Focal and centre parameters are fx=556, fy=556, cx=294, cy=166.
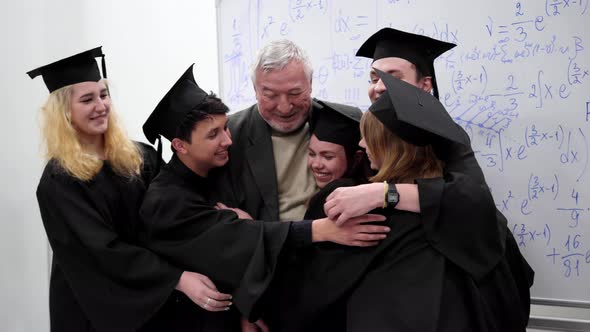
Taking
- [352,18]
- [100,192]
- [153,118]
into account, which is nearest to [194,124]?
[153,118]

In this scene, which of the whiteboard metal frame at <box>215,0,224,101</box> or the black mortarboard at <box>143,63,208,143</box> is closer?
the black mortarboard at <box>143,63,208,143</box>

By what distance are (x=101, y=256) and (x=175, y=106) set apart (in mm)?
710

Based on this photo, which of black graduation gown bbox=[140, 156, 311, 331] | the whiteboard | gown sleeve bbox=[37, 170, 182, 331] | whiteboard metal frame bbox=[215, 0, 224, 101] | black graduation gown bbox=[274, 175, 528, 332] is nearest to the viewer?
black graduation gown bbox=[274, 175, 528, 332]

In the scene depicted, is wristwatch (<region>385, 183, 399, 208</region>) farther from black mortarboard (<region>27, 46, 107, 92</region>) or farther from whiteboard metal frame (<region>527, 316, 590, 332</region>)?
black mortarboard (<region>27, 46, 107, 92</region>)

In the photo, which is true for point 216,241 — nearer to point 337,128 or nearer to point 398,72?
point 337,128

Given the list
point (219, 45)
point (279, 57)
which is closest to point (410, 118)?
point (279, 57)

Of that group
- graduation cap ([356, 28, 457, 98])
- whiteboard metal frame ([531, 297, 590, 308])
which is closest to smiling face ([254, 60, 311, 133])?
graduation cap ([356, 28, 457, 98])

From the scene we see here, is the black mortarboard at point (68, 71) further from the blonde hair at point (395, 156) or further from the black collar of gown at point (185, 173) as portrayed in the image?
the blonde hair at point (395, 156)

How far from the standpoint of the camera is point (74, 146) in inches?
100

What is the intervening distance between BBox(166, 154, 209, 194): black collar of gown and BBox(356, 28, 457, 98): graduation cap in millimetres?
990

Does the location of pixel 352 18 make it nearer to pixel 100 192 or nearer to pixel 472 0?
pixel 472 0

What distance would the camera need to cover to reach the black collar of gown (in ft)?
7.76

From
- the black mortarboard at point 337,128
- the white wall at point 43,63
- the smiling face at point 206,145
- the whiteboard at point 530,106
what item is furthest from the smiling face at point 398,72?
the white wall at point 43,63

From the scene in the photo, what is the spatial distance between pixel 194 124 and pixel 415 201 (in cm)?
102
